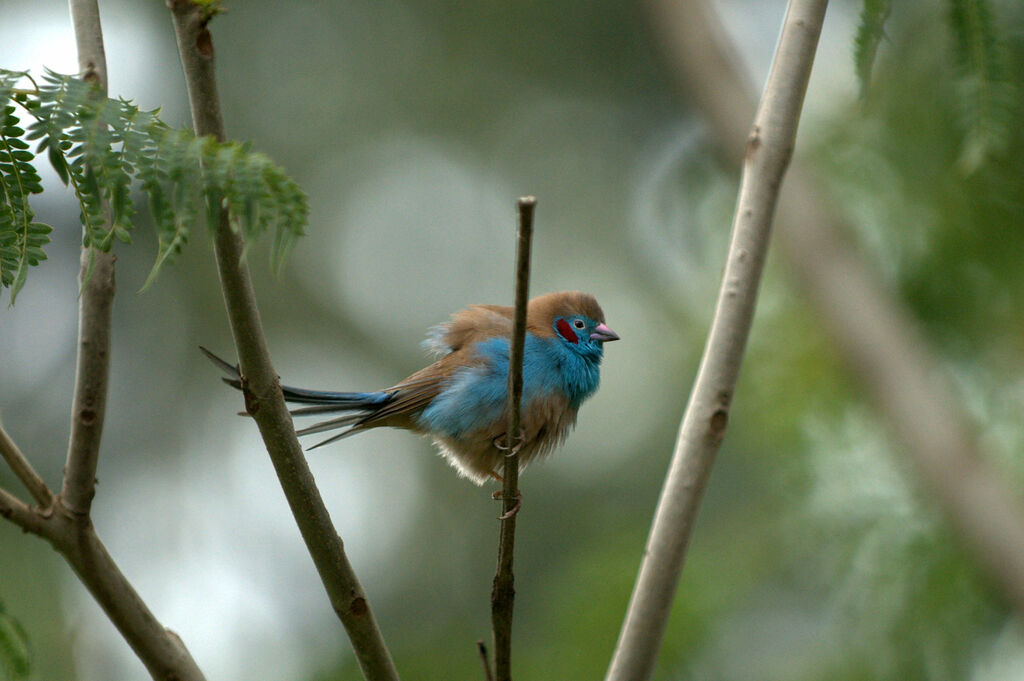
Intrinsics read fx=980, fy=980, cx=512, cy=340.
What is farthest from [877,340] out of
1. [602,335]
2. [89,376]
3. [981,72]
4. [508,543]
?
[89,376]

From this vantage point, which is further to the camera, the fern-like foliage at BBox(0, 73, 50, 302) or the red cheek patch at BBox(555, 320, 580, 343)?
the red cheek patch at BBox(555, 320, 580, 343)

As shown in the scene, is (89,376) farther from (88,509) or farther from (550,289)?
(550,289)

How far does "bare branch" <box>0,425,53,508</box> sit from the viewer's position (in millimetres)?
2359

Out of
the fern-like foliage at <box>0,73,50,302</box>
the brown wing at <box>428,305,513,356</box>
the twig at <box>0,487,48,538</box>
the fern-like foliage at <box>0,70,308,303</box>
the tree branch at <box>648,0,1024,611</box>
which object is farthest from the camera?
the tree branch at <box>648,0,1024,611</box>

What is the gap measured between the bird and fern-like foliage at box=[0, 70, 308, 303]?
201 cm

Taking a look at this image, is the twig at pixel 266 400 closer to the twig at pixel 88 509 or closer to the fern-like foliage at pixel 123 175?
the fern-like foliage at pixel 123 175

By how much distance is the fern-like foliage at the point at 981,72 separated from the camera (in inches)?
119

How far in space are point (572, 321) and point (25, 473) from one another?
282 cm

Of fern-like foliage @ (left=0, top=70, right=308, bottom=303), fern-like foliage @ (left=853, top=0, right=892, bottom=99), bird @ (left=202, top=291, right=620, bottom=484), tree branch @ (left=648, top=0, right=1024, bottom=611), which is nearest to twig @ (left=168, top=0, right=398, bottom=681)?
fern-like foliage @ (left=0, top=70, right=308, bottom=303)

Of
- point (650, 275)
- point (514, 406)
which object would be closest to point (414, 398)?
point (514, 406)

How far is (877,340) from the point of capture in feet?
19.3

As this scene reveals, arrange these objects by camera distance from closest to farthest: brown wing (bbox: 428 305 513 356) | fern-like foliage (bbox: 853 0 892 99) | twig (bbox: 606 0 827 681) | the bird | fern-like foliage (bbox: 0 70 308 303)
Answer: fern-like foliage (bbox: 0 70 308 303), twig (bbox: 606 0 827 681), fern-like foliage (bbox: 853 0 892 99), the bird, brown wing (bbox: 428 305 513 356)

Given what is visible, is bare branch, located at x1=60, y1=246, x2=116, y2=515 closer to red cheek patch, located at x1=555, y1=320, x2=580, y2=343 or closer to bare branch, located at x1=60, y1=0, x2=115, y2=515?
bare branch, located at x1=60, y1=0, x2=115, y2=515

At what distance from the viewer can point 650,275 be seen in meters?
13.8
